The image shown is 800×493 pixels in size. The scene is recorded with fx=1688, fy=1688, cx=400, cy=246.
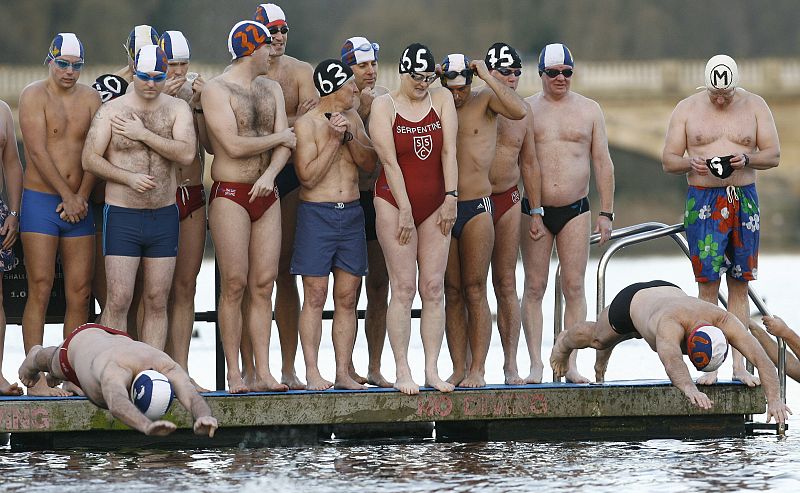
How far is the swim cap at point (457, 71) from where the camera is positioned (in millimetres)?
11242

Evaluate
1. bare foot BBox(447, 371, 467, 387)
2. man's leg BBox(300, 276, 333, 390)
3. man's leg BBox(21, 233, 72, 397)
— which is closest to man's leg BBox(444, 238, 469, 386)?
bare foot BBox(447, 371, 467, 387)

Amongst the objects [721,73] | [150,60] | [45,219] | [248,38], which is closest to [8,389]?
[45,219]

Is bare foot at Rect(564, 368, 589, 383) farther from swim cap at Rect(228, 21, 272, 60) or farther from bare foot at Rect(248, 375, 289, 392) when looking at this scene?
swim cap at Rect(228, 21, 272, 60)

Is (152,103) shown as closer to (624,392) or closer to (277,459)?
(277,459)

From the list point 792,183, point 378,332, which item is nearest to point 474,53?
point 792,183

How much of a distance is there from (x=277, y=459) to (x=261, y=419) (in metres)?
0.36

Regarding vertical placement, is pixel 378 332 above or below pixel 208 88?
below

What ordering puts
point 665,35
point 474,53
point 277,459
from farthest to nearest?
1. point 665,35
2. point 474,53
3. point 277,459

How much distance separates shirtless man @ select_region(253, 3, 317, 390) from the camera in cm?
1155

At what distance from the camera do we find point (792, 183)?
52656mm

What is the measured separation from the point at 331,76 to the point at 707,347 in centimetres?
298

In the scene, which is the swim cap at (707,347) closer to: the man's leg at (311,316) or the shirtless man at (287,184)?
the man's leg at (311,316)

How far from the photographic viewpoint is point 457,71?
11234 mm

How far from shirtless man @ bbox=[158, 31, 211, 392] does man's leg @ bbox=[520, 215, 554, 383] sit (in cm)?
226
